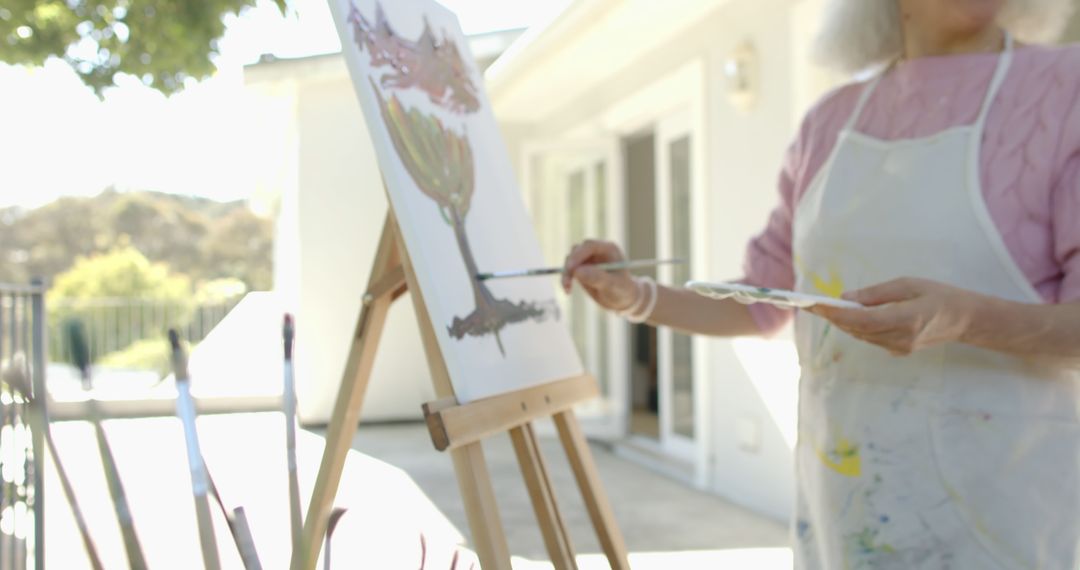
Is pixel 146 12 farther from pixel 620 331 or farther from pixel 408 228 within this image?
pixel 620 331

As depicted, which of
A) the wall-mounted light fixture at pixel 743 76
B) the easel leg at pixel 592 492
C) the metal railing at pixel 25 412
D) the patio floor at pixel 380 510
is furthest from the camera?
the wall-mounted light fixture at pixel 743 76

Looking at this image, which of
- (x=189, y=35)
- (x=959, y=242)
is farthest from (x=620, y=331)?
(x=959, y=242)

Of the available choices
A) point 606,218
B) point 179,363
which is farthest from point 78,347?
point 606,218

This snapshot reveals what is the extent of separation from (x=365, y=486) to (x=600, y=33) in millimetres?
2680

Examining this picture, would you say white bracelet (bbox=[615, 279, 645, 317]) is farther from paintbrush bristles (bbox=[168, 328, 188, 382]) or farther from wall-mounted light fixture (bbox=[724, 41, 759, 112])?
wall-mounted light fixture (bbox=[724, 41, 759, 112])

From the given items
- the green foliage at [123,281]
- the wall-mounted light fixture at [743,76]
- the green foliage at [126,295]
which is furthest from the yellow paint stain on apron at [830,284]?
the green foliage at [123,281]

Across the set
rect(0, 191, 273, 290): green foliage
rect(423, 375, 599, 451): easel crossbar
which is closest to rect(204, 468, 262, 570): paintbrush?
rect(423, 375, 599, 451): easel crossbar

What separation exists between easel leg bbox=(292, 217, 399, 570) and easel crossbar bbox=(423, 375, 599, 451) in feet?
0.75

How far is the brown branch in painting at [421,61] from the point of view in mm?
1469

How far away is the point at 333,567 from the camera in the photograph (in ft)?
5.97

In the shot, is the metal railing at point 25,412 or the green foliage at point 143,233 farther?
the green foliage at point 143,233

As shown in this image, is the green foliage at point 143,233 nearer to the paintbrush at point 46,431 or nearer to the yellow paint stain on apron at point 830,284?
the yellow paint stain on apron at point 830,284

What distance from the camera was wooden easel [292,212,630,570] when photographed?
4.22 ft

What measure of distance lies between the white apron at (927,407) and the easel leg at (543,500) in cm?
40
